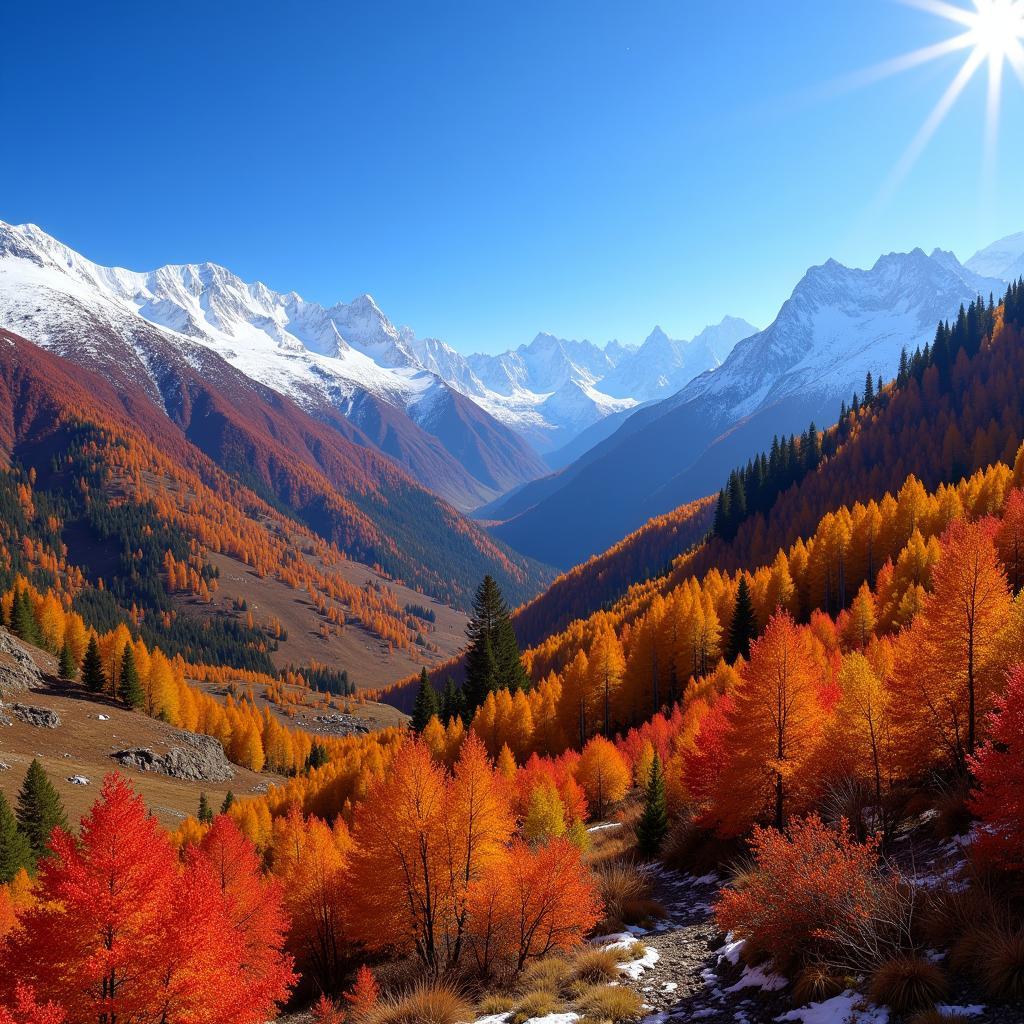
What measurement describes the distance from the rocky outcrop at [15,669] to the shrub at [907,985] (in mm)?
117666

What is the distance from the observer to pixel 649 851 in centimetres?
3825

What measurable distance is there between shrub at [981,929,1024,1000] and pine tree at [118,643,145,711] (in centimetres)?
13022

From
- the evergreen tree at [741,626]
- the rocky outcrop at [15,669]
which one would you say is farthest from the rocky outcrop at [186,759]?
the evergreen tree at [741,626]

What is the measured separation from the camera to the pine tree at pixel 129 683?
114500mm

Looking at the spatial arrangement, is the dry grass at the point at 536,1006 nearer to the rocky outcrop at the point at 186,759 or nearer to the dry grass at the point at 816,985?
the dry grass at the point at 816,985

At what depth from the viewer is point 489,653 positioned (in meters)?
86.5

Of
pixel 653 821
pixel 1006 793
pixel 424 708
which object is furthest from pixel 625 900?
pixel 424 708

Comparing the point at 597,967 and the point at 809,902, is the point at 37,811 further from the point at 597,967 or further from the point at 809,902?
the point at 809,902

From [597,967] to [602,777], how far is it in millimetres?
39042

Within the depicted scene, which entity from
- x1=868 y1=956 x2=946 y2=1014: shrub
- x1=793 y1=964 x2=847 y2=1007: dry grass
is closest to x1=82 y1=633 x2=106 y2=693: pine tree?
x1=793 y1=964 x2=847 y2=1007: dry grass

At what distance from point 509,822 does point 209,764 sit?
10092 centimetres

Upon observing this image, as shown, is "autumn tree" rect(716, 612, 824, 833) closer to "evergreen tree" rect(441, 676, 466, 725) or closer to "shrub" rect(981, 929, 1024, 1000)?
"shrub" rect(981, 929, 1024, 1000)

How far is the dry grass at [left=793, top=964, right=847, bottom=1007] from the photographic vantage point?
14.7 metres

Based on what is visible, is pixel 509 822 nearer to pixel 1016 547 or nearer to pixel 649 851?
pixel 649 851
